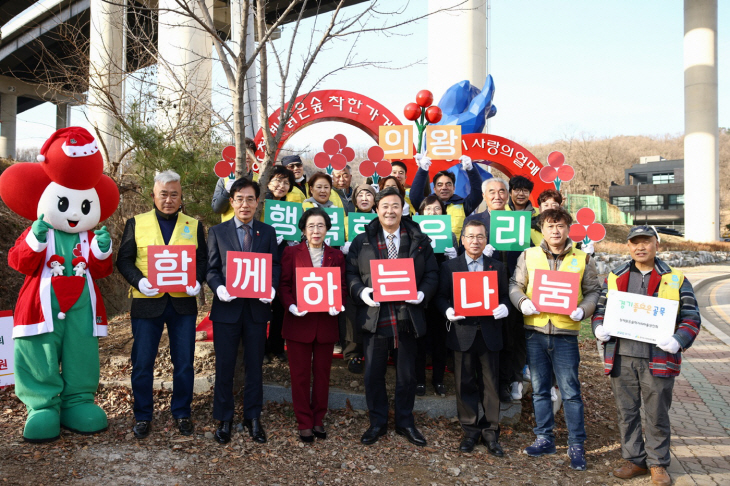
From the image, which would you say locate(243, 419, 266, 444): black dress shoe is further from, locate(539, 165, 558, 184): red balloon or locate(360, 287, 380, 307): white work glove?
locate(539, 165, 558, 184): red balloon

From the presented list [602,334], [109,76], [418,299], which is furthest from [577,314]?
[109,76]

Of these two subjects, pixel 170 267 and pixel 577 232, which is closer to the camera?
pixel 170 267

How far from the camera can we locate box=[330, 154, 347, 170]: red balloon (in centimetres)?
598

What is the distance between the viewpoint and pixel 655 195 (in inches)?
2507

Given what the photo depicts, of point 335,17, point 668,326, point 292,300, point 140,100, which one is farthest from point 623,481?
point 140,100

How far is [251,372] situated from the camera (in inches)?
161

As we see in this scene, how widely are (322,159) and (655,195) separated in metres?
67.9

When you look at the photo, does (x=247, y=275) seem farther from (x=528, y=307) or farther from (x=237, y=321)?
(x=528, y=307)

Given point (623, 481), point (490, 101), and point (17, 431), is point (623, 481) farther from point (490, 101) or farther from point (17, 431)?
point (490, 101)

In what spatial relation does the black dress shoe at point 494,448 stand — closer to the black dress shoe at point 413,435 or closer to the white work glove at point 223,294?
the black dress shoe at point 413,435

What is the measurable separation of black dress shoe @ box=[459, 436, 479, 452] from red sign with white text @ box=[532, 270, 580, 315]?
1.15m

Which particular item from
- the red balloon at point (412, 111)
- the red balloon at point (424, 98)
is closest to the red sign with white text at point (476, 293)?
the red balloon at point (424, 98)

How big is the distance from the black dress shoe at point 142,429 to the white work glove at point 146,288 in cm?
101

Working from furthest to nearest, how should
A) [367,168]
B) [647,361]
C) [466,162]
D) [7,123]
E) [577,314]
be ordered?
[7,123] < [367,168] < [466,162] < [577,314] < [647,361]
